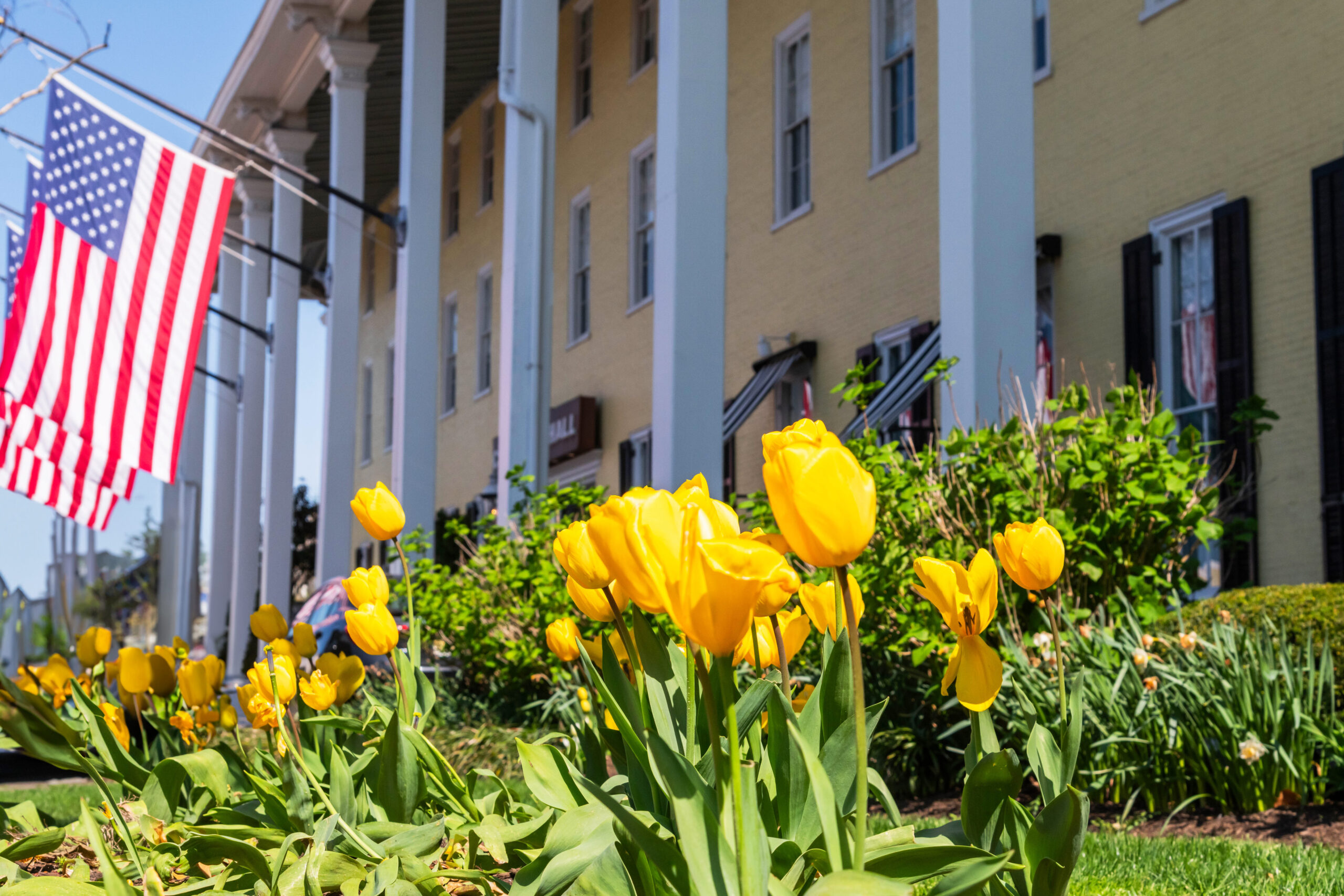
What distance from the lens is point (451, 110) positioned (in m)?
21.5

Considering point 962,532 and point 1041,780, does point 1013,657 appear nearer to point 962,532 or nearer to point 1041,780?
point 962,532

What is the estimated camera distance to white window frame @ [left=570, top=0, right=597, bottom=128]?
17.6 m

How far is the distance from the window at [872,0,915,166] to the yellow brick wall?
1.75m

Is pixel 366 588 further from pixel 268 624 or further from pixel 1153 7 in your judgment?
pixel 1153 7

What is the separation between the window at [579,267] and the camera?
1795cm

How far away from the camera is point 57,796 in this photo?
6.00 m

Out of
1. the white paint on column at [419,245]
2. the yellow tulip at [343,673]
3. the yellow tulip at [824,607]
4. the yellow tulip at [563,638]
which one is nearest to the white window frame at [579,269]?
the white paint on column at [419,245]

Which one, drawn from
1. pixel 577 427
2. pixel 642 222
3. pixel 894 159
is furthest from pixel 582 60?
pixel 894 159

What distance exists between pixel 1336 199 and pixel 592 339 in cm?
1084

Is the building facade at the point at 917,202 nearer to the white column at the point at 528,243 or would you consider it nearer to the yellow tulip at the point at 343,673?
the white column at the point at 528,243

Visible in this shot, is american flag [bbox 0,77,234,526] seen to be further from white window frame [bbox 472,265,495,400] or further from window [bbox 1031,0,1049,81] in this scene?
white window frame [bbox 472,265,495,400]

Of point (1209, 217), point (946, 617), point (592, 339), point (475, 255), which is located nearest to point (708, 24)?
point (1209, 217)

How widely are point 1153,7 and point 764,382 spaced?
516cm

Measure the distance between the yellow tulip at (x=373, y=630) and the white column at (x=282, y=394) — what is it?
13.8 meters
